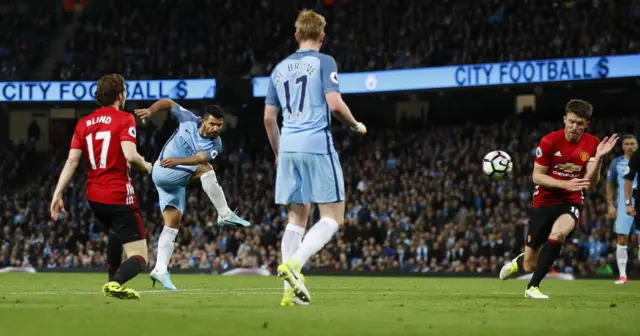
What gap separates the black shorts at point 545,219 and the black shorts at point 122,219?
458 cm

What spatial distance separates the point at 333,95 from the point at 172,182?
198 inches

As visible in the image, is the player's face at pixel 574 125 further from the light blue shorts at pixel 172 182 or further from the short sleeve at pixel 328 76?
the light blue shorts at pixel 172 182

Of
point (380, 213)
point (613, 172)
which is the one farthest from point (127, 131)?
point (380, 213)

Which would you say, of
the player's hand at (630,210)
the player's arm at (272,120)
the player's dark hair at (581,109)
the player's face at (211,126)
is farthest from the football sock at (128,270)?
the player's hand at (630,210)

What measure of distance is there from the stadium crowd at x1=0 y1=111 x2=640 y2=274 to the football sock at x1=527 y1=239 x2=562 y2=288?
488 inches

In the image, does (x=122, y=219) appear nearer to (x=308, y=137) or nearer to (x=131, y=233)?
(x=131, y=233)

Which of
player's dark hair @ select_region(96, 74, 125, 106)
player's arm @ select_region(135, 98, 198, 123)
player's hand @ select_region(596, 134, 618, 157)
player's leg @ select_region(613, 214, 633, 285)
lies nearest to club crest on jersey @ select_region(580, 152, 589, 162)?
player's hand @ select_region(596, 134, 618, 157)

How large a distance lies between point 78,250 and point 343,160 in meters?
9.16

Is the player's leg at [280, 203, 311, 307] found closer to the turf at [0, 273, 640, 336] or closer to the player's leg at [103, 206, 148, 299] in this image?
the turf at [0, 273, 640, 336]

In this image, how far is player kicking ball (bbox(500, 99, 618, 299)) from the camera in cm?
1078

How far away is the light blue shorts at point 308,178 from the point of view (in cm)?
875

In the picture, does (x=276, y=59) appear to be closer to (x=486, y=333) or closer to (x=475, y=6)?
(x=475, y=6)

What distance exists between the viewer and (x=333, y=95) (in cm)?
869

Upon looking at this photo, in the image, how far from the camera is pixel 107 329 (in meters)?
6.25
